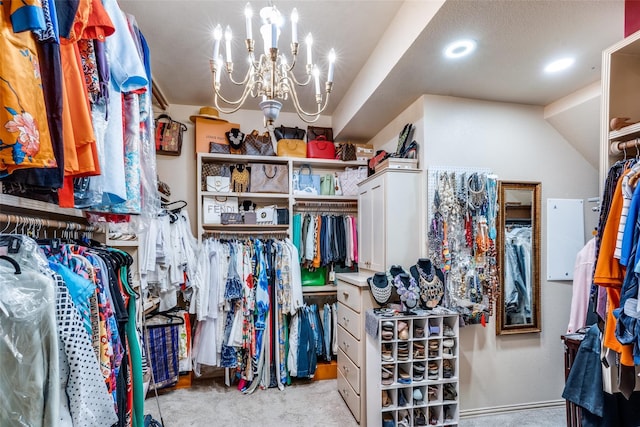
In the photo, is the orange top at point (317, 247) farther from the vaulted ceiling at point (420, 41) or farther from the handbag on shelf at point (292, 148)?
the vaulted ceiling at point (420, 41)

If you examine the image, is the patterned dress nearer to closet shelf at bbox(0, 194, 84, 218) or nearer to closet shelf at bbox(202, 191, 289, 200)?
closet shelf at bbox(0, 194, 84, 218)

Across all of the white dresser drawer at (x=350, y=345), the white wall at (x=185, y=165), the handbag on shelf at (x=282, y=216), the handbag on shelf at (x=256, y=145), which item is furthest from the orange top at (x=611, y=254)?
the white wall at (x=185, y=165)

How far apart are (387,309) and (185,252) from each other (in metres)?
1.85

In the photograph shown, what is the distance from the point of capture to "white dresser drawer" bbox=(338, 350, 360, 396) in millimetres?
2315

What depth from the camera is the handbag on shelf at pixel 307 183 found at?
3379mm

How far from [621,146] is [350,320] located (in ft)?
6.26

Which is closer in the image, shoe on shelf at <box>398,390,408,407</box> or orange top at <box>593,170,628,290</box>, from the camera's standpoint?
orange top at <box>593,170,628,290</box>

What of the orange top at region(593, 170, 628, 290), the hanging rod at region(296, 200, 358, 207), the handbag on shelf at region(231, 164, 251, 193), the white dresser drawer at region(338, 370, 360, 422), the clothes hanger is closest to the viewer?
the clothes hanger

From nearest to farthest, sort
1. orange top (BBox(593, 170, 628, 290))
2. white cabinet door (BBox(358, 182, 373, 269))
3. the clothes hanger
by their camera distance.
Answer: the clothes hanger < orange top (BBox(593, 170, 628, 290)) < white cabinet door (BBox(358, 182, 373, 269))

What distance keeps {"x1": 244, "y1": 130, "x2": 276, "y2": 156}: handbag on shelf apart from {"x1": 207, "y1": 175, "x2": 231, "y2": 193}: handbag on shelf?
37 centimetres

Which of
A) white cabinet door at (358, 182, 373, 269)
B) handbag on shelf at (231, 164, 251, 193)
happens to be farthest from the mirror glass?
handbag on shelf at (231, 164, 251, 193)

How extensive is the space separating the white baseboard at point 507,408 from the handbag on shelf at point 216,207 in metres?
2.65

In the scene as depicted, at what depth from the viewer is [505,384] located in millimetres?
2500

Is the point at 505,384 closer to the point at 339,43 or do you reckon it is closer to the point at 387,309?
the point at 387,309
